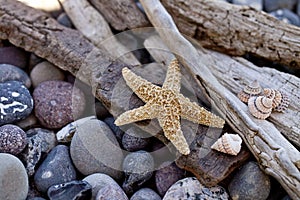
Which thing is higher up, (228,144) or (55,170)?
(228,144)

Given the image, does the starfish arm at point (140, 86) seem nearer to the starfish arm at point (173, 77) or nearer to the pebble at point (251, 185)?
the starfish arm at point (173, 77)

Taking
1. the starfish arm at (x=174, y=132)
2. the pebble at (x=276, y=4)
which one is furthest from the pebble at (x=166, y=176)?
the pebble at (x=276, y=4)

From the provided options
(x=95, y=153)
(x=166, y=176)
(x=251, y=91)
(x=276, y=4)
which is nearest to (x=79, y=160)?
(x=95, y=153)

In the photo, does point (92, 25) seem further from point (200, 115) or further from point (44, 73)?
point (200, 115)

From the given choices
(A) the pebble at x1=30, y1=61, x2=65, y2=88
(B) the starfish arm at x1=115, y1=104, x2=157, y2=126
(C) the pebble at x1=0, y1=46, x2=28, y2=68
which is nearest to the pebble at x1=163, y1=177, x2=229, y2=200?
(B) the starfish arm at x1=115, y1=104, x2=157, y2=126

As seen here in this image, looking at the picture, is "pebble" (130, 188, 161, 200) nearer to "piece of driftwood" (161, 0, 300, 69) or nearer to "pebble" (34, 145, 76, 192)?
"pebble" (34, 145, 76, 192)
